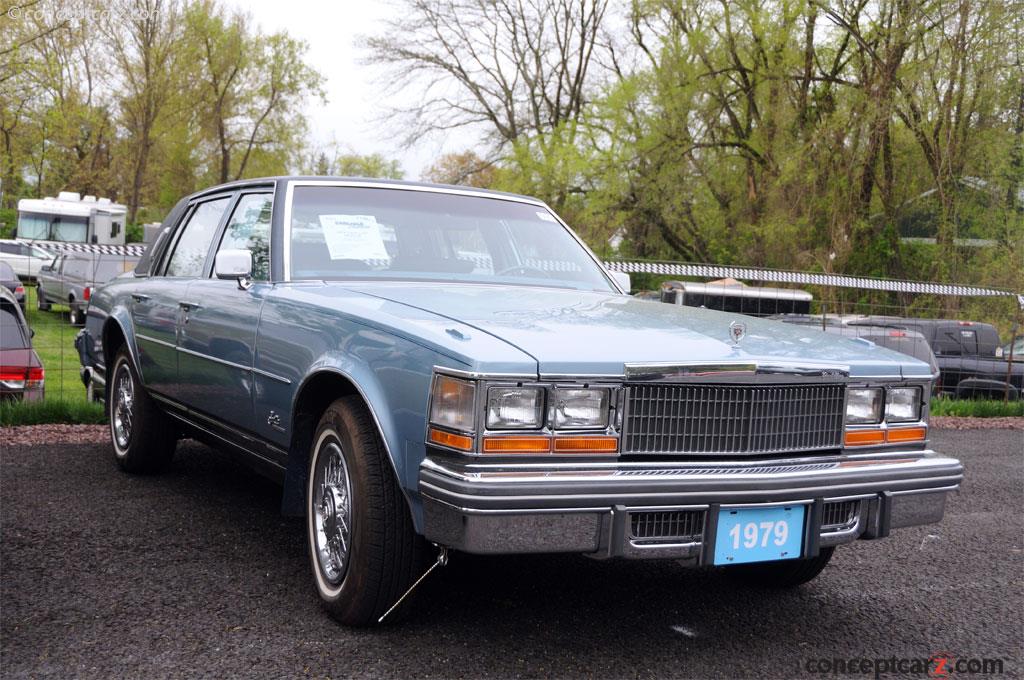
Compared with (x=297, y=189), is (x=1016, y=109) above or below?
above

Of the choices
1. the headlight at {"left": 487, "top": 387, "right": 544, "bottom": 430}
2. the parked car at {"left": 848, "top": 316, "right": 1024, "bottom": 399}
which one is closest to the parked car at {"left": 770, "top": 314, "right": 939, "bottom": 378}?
the parked car at {"left": 848, "top": 316, "right": 1024, "bottom": 399}

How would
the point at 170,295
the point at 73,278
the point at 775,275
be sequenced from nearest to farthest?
1. the point at 170,295
2. the point at 775,275
3. the point at 73,278

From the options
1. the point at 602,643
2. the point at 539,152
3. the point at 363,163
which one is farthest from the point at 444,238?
the point at 363,163

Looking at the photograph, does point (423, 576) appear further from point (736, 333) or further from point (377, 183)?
point (377, 183)

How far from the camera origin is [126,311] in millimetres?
6145

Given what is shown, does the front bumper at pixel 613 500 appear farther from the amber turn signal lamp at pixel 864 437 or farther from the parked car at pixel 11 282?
the parked car at pixel 11 282

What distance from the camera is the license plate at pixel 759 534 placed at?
10.6 feet

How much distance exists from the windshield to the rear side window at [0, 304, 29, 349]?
4563 mm

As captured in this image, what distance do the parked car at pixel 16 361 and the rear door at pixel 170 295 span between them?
2702 millimetres

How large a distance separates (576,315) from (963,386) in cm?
1106

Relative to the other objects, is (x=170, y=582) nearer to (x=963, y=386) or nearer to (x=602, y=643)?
(x=602, y=643)

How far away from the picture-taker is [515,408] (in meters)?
3.08

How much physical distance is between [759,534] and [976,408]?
9.79 metres

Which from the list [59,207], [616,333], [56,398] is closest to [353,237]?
[616,333]
